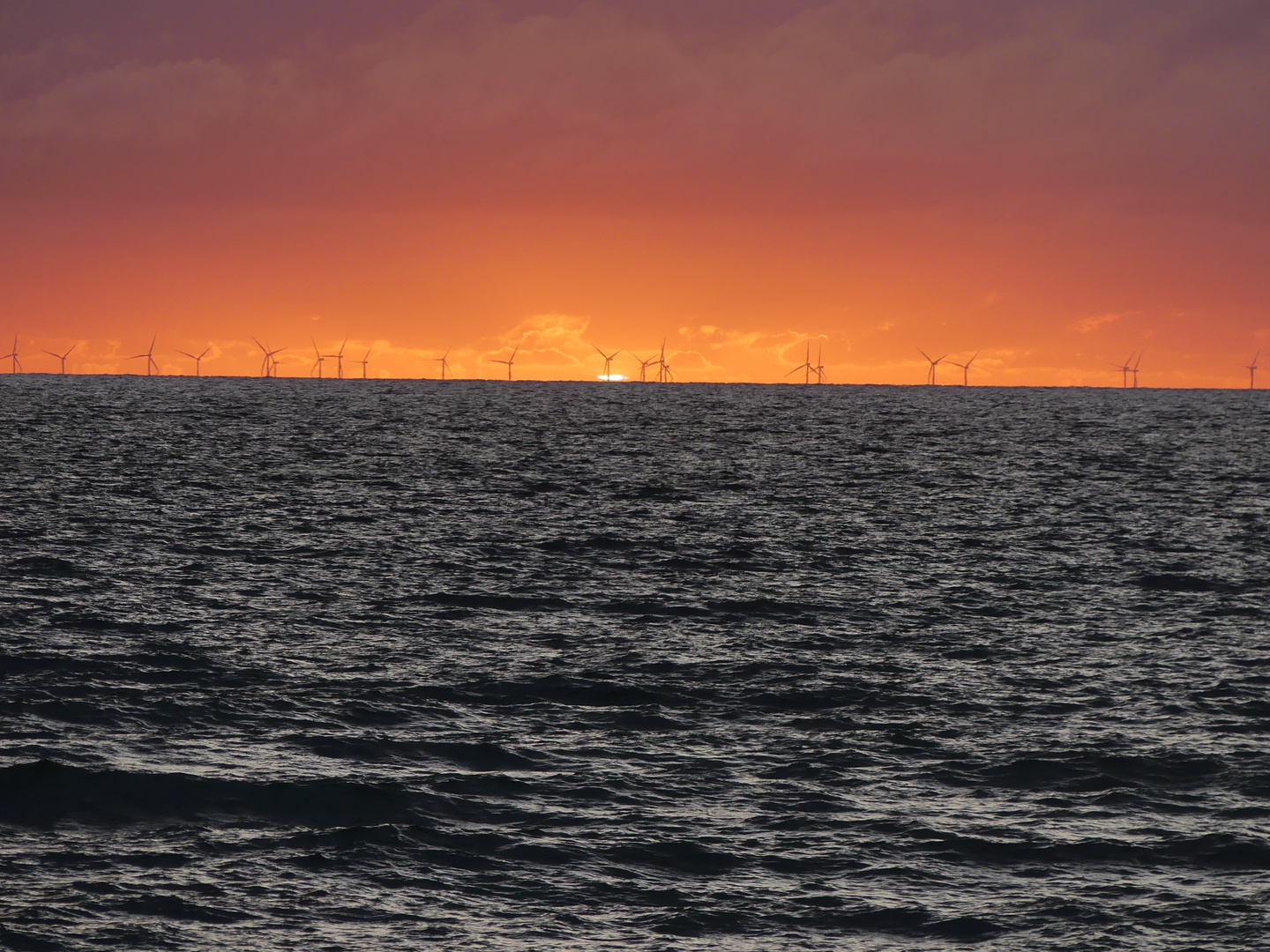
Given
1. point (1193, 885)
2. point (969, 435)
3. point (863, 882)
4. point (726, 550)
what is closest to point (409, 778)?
point (863, 882)

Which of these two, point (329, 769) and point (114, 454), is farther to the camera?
point (114, 454)

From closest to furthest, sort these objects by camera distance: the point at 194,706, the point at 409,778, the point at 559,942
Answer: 1. the point at 559,942
2. the point at 409,778
3. the point at 194,706

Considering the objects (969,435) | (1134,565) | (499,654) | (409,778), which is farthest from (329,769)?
(969,435)

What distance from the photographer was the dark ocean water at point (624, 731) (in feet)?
71.0

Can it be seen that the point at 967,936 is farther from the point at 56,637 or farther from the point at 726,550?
the point at 726,550

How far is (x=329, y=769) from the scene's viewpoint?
91.5 feet

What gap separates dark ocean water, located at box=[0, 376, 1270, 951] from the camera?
71.0ft

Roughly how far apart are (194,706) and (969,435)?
461 ft

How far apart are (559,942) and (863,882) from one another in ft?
19.3

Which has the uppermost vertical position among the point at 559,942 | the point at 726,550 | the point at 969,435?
the point at 969,435

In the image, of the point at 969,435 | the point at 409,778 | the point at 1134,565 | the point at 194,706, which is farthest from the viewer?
the point at 969,435

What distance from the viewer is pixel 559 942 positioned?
2030 cm

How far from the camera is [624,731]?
31.7 metres

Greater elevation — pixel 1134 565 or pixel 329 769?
pixel 1134 565
